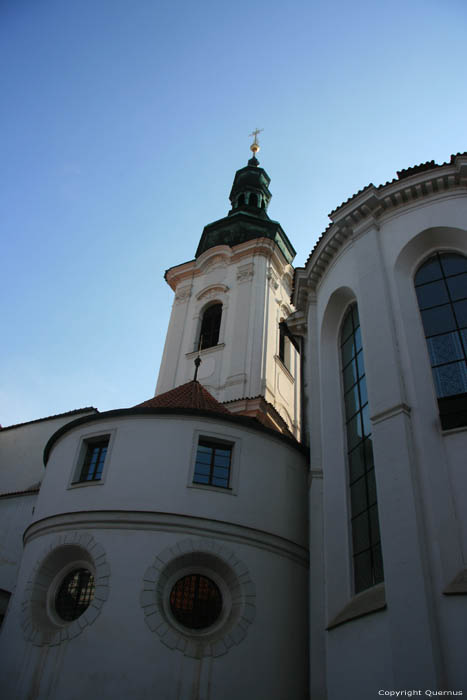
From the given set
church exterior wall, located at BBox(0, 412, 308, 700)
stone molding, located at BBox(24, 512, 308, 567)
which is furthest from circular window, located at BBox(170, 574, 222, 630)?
stone molding, located at BBox(24, 512, 308, 567)

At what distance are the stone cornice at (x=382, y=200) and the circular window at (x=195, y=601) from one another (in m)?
8.11

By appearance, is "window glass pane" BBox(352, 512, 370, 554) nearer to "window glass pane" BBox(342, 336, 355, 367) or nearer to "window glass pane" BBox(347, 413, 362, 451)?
"window glass pane" BBox(347, 413, 362, 451)

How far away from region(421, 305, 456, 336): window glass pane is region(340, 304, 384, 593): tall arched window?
1.72 meters

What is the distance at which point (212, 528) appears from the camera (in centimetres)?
1161

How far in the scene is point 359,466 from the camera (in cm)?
1108

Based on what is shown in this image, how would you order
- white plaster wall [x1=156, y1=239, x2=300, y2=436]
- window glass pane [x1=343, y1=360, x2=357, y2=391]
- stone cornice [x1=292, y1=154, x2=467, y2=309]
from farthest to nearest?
1. white plaster wall [x1=156, y1=239, x2=300, y2=436]
2. window glass pane [x1=343, y1=360, x2=357, y2=391]
3. stone cornice [x1=292, y1=154, x2=467, y2=309]

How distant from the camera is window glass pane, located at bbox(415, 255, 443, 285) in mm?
11609

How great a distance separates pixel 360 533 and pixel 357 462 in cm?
142

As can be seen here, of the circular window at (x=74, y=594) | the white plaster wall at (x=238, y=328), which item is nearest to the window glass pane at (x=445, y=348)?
the circular window at (x=74, y=594)

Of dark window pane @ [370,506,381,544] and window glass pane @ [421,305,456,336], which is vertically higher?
window glass pane @ [421,305,456,336]

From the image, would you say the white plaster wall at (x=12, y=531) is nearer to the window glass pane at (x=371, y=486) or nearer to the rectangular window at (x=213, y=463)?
the rectangular window at (x=213, y=463)

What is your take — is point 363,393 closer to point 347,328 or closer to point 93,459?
point 347,328

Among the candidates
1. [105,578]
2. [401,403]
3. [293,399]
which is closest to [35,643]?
[105,578]

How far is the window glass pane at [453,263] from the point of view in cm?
1132
